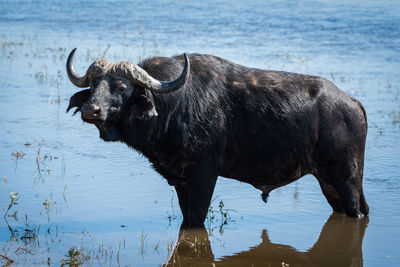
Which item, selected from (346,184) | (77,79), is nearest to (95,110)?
(77,79)

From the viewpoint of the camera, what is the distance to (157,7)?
2938cm

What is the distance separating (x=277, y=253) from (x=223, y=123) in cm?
121

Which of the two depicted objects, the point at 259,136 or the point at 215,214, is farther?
the point at 215,214

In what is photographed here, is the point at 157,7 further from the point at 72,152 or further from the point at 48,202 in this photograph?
the point at 48,202

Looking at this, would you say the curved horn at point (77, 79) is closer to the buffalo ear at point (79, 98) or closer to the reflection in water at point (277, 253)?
the buffalo ear at point (79, 98)

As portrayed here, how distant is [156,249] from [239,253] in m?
0.69

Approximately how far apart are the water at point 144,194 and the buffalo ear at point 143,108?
1.08 metres

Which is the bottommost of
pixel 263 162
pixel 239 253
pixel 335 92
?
pixel 239 253

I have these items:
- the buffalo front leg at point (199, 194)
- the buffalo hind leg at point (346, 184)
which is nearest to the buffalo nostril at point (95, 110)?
the buffalo front leg at point (199, 194)

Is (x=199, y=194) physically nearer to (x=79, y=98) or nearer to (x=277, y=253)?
(x=277, y=253)

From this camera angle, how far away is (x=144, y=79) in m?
6.00

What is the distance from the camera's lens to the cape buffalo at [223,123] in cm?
602

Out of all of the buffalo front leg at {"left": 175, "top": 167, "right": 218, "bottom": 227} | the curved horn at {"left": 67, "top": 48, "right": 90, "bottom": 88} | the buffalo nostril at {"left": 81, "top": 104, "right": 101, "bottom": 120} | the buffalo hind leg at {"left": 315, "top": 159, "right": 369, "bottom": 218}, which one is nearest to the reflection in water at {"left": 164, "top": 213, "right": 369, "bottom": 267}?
the buffalo front leg at {"left": 175, "top": 167, "right": 218, "bottom": 227}

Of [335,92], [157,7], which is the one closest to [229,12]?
[157,7]
